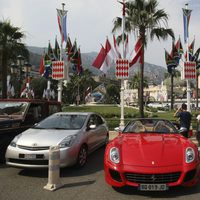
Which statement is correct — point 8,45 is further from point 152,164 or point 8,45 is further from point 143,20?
point 152,164

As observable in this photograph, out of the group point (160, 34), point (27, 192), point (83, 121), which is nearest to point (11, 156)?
point (27, 192)

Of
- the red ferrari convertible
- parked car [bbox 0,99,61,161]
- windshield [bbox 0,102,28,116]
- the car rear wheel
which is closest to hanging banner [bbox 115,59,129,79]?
parked car [bbox 0,99,61,161]

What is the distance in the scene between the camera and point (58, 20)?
1719 centimetres

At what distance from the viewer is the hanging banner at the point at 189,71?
48.4 feet

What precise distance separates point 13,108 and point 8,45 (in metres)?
14.1

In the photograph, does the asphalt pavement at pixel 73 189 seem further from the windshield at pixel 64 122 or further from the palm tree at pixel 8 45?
the palm tree at pixel 8 45

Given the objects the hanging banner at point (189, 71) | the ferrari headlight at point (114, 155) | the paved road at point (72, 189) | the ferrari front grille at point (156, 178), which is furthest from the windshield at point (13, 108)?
the hanging banner at point (189, 71)

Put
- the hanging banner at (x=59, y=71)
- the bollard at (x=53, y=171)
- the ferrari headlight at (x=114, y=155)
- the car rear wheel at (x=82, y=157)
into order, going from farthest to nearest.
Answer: the hanging banner at (x=59, y=71), the car rear wheel at (x=82, y=157), the bollard at (x=53, y=171), the ferrari headlight at (x=114, y=155)

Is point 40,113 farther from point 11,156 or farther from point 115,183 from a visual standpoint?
point 115,183

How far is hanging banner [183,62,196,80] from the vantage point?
14.7 m

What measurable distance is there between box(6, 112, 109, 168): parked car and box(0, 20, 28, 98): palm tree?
15.1 meters

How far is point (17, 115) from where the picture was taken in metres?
8.73

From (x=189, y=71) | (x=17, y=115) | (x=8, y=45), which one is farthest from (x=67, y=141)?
(x=8, y=45)

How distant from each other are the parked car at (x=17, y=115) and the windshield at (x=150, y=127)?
320 cm
